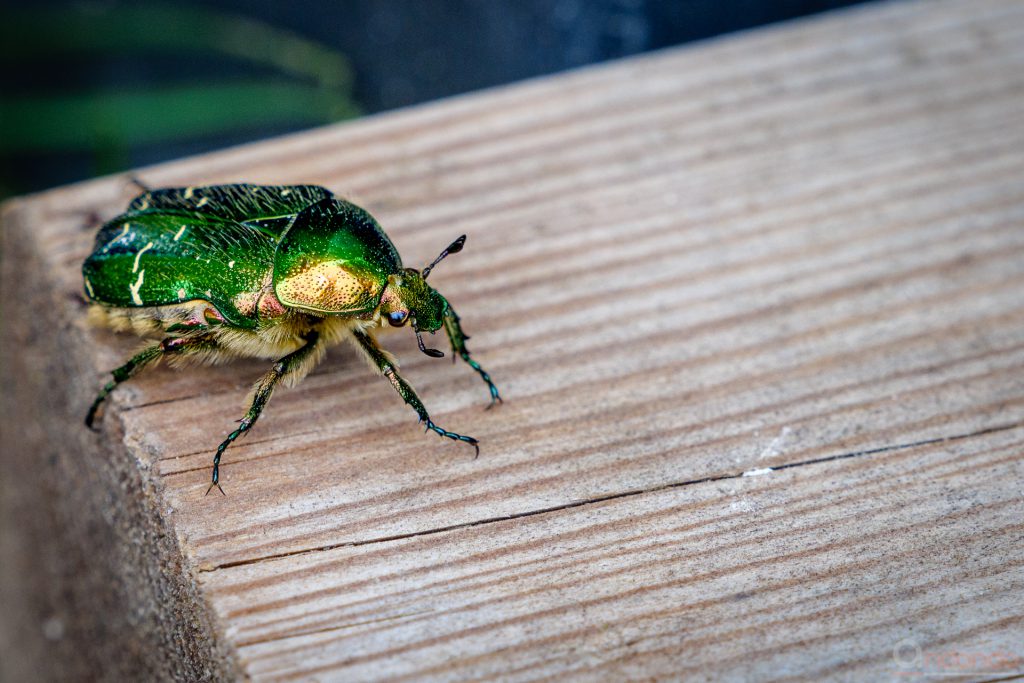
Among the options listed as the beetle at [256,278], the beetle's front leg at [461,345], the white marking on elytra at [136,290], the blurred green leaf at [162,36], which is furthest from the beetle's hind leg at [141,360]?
the blurred green leaf at [162,36]

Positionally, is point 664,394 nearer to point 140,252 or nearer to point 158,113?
point 140,252

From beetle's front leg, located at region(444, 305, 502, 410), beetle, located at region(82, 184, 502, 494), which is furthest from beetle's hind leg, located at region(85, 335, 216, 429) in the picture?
beetle's front leg, located at region(444, 305, 502, 410)

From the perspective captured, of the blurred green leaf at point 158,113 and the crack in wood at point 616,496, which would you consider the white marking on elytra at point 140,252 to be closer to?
the crack in wood at point 616,496

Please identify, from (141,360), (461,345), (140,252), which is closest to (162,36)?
(140,252)

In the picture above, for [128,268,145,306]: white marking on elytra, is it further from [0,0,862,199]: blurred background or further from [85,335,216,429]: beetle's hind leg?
[0,0,862,199]: blurred background

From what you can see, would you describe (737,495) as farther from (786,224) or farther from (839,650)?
(786,224)

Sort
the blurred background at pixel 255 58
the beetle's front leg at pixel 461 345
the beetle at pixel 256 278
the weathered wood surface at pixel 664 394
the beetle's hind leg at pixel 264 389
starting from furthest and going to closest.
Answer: the blurred background at pixel 255 58 → the beetle at pixel 256 278 → the beetle's front leg at pixel 461 345 → the beetle's hind leg at pixel 264 389 → the weathered wood surface at pixel 664 394

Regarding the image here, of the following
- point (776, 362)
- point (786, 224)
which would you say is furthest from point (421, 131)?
point (776, 362)
